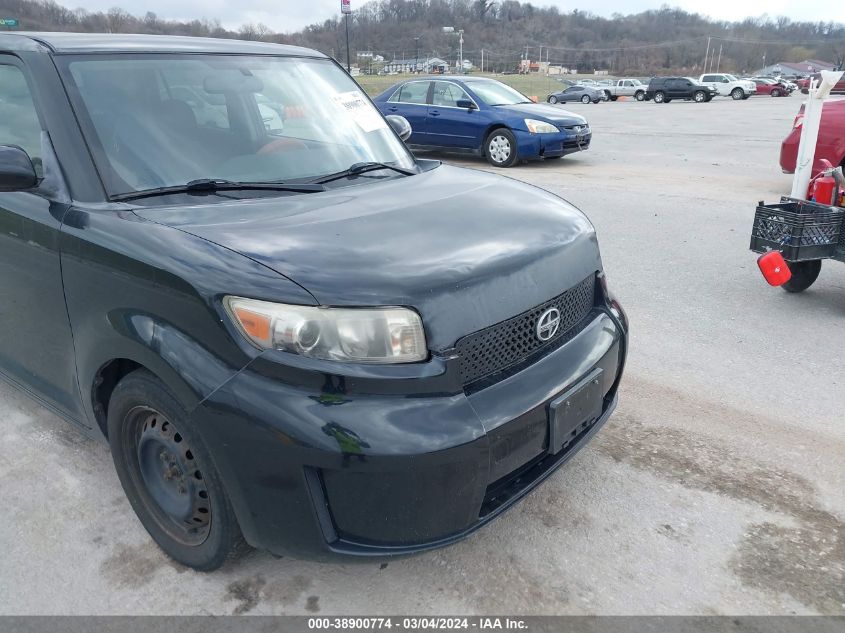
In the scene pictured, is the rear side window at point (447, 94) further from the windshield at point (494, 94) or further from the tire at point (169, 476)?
the tire at point (169, 476)

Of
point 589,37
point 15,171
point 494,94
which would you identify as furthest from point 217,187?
point 589,37

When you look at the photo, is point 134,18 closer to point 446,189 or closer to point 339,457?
point 446,189

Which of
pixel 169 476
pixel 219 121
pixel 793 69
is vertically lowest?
pixel 169 476

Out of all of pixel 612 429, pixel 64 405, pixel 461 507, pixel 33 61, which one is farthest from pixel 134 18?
pixel 461 507

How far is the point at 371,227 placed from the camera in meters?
2.37

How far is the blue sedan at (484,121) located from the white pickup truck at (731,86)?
3942cm

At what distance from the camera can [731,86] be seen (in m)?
47.8

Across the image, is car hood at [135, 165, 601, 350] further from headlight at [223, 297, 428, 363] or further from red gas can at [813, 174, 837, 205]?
red gas can at [813, 174, 837, 205]

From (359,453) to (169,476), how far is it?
0.91 metres

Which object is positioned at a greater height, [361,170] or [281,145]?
[281,145]

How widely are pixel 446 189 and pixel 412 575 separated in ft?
5.12

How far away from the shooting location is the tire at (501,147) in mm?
12039

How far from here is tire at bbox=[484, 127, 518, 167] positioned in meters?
12.0

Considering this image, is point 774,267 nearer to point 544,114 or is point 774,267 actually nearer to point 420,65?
point 544,114
